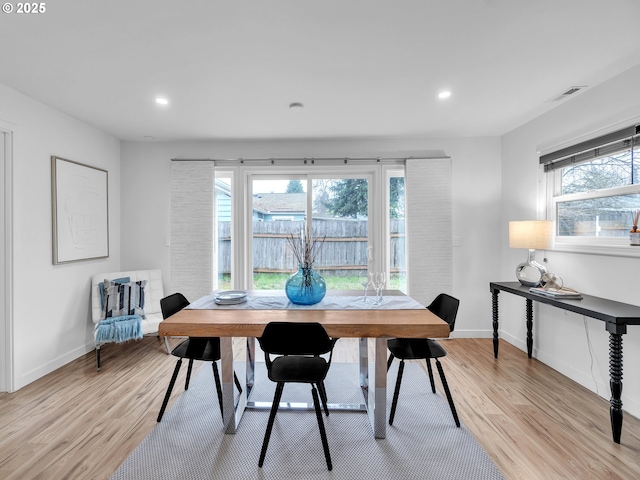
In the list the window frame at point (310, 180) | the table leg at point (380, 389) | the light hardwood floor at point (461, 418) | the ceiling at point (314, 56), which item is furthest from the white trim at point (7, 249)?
the table leg at point (380, 389)

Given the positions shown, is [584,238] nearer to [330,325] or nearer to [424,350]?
[424,350]

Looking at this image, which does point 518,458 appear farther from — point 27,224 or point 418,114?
point 27,224

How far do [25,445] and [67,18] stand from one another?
8.14 ft

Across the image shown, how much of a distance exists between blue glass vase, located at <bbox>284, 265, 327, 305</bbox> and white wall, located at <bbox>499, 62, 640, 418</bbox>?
2.17 m

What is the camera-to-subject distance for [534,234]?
2.76m

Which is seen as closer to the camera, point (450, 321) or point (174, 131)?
point (450, 321)

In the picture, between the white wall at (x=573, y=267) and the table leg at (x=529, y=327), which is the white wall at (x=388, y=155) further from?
the table leg at (x=529, y=327)

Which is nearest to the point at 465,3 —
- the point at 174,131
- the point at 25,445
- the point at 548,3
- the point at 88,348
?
the point at 548,3

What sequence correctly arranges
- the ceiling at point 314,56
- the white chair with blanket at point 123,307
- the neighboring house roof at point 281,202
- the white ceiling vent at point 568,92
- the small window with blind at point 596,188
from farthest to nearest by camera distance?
the neighboring house roof at point 281,202 < the white chair with blanket at point 123,307 < the white ceiling vent at point 568,92 < the small window with blind at point 596,188 < the ceiling at point 314,56

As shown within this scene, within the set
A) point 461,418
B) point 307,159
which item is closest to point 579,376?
point 461,418

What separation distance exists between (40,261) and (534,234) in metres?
4.38

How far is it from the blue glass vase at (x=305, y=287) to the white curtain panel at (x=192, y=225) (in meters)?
1.98

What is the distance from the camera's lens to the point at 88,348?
3330 mm

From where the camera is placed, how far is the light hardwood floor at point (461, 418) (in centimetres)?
173
